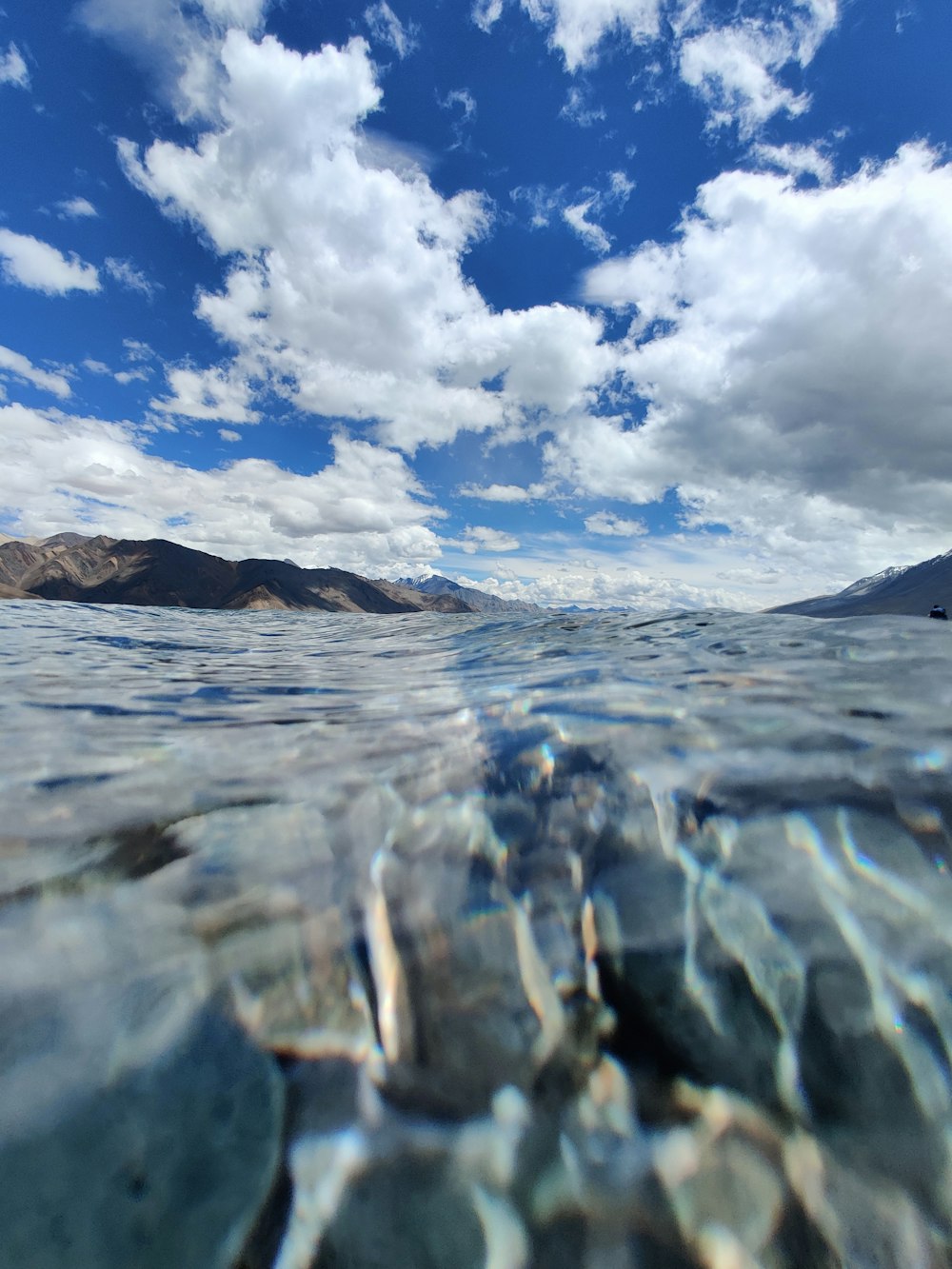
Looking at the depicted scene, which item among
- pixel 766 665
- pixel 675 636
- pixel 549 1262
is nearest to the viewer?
pixel 549 1262

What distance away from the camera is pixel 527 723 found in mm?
3338

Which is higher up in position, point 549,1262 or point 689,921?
point 689,921

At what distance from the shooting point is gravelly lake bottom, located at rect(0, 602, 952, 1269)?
1.04 m

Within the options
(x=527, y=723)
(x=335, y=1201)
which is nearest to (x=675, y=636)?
(x=527, y=723)

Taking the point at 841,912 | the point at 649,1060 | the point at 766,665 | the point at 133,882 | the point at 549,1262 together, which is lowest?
the point at 549,1262

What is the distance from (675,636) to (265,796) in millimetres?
6443

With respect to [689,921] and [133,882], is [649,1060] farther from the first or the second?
[133,882]

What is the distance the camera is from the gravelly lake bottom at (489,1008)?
1.04 metres

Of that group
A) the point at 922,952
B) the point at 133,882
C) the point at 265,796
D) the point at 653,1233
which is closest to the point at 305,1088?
the point at 653,1233

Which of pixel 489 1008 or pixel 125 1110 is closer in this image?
pixel 125 1110

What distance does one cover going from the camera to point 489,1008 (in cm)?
144

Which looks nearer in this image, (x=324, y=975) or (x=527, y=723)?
(x=324, y=975)

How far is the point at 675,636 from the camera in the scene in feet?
25.1

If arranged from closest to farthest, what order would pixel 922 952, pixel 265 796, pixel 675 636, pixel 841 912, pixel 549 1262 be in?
pixel 549 1262 < pixel 922 952 < pixel 841 912 < pixel 265 796 < pixel 675 636
